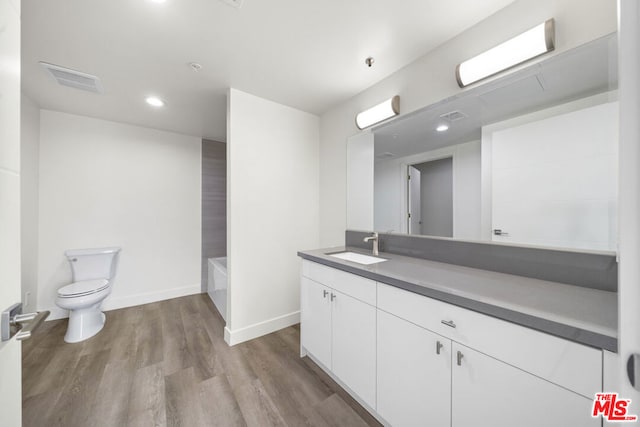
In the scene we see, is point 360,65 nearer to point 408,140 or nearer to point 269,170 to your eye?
point 408,140

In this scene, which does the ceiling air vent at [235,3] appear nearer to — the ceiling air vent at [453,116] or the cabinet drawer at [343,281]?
the ceiling air vent at [453,116]

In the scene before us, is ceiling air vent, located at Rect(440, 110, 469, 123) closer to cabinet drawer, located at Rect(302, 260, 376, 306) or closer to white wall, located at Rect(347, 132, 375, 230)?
white wall, located at Rect(347, 132, 375, 230)

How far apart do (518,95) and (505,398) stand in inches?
57.6

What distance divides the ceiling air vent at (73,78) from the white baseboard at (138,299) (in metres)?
2.36

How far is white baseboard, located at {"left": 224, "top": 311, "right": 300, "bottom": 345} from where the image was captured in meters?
2.11

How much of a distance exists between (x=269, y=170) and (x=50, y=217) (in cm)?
256

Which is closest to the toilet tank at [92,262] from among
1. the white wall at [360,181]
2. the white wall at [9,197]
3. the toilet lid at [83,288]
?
the toilet lid at [83,288]

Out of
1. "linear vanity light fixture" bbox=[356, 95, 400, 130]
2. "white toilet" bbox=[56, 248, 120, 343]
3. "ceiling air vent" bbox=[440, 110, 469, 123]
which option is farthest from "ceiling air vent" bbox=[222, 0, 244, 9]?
"white toilet" bbox=[56, 248, 120, 343]

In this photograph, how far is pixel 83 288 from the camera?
2.26 meters

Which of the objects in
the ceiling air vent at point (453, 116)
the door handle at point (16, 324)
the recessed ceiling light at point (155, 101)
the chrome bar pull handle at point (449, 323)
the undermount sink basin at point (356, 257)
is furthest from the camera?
the recessed ceiling light at point (155, 101)

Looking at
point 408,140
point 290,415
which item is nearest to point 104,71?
point 408,140

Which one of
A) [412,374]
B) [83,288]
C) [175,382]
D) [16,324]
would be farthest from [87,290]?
[412,374]

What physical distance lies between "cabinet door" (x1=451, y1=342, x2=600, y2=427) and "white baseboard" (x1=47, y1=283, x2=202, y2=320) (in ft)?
11.4

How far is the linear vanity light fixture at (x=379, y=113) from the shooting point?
1789mm
